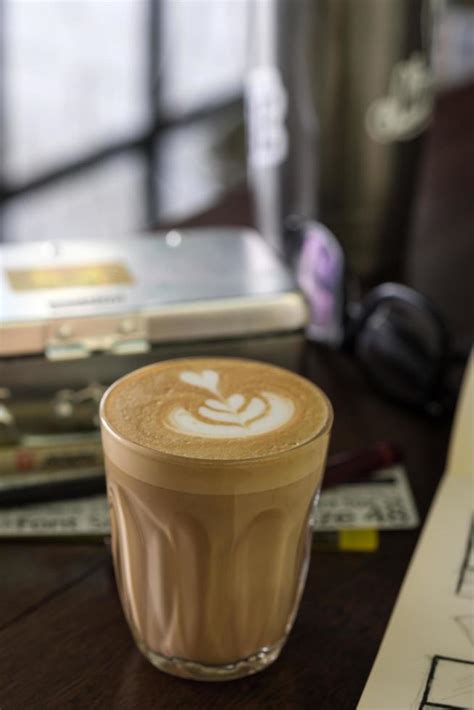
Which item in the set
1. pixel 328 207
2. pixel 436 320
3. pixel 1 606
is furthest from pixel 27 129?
pixel 1 606

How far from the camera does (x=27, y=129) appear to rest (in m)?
2.41

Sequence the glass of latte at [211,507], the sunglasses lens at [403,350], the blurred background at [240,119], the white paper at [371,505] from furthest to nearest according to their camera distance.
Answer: the blurred background at [240,119] → the sunglasses lens at [403,350] → the white paper at [371,505] → the glass of latte at [211,507]

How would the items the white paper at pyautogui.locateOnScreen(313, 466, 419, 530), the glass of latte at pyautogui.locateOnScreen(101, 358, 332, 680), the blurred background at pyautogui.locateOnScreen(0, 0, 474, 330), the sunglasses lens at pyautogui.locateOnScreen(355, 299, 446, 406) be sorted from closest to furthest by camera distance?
1. the glass of latte at pyautogui.locateOnScreen(101, 358, 332, 680)
2. the white paper at pyautogui.locateOnScreen(313, 466, 419, 530)
3. the sunglasses lens at pyautogui.locateOnScreen(355, 299, 446, 406)
4. the blurred background at pyautogui.locateOnScreen(0, 0, 474, 330)

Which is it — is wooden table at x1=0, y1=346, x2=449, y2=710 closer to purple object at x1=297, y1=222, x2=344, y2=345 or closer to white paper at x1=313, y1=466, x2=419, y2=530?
white paper at x1=313, y1=466, x2=419, y2=530

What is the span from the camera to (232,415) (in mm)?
424

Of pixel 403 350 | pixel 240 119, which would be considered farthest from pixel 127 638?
pixel 240 119

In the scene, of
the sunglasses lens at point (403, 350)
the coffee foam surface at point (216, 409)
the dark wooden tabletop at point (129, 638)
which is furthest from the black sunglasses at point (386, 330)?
the coffee foam surface at point (216, 409)

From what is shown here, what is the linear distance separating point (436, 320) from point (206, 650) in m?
0.31

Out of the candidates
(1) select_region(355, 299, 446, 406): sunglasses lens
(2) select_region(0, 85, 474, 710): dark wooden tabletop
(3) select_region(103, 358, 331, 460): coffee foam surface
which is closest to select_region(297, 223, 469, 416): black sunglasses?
(1) select_region(355, 299, 446, 406): sunglasses lens

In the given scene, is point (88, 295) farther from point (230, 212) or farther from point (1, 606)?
point (230, 212)

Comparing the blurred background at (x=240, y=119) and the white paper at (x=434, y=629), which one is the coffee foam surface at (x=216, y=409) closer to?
the white paper at (x=434, y=629)

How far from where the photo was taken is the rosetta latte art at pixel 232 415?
41 cm

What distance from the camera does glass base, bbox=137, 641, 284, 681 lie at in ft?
1.42

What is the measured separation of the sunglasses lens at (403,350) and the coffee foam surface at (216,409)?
0.23 m
